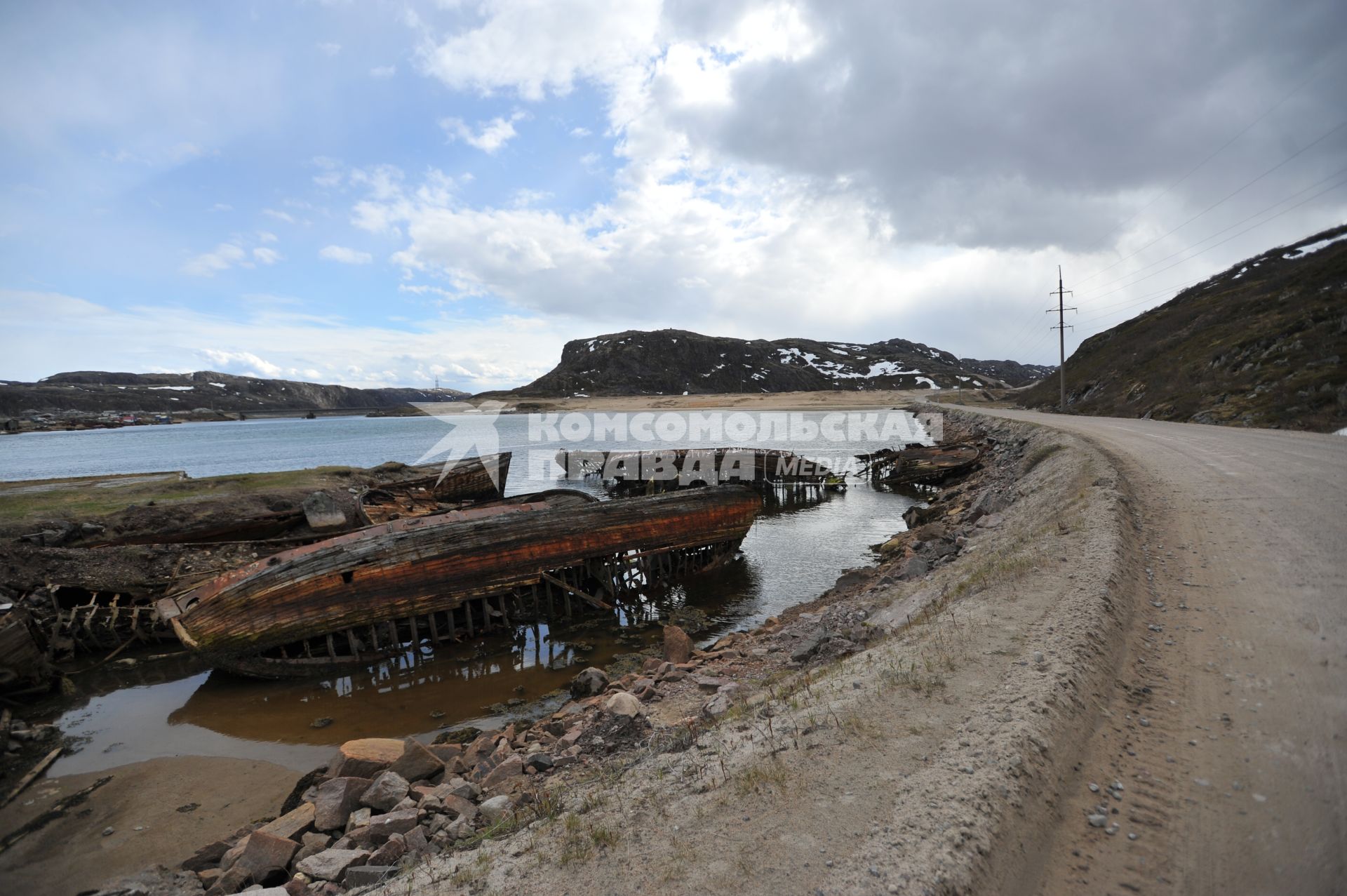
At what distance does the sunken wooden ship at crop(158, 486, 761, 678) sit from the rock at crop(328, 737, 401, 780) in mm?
6067

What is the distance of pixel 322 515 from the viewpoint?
2220cm

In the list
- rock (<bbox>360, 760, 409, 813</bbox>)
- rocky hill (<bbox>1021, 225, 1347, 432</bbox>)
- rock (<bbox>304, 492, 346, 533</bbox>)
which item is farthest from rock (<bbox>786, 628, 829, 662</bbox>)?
rocky hill (<bbox>1021, 225, 1347, 432</bbox>)

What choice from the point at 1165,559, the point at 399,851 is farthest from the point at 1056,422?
the point at 399,851

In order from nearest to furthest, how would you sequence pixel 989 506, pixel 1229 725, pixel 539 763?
pixel 1229 725 < pixel 539 763 < pixel 989 506

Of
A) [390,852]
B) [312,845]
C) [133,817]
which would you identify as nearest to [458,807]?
[390,852]

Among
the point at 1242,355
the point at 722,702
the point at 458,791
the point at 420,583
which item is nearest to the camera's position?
the point at 458,791

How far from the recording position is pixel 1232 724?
462cm

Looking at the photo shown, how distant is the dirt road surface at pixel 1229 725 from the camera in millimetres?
3453

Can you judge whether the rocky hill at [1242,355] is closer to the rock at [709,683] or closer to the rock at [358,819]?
the rock at [709,683]

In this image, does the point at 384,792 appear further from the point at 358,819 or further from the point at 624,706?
the point at 624,706

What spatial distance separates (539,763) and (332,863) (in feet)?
7.33

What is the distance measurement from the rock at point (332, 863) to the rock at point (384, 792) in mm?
935

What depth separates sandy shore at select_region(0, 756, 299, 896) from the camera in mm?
7152

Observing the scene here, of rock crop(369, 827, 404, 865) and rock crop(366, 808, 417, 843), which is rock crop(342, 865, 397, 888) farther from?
rock crop(366, 808, 417, 843)
